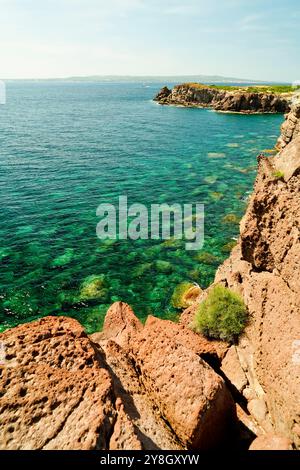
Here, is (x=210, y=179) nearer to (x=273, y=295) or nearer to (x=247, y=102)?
(x=273, y=295)

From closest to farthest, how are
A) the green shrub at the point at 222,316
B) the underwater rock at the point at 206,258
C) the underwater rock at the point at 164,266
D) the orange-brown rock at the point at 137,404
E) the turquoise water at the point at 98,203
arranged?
the orange-brown rock at the point at 137,404
the green shrub at the point at 222,316
the turquoise water at the point at 98,203
the underwater rock at the point at 164,266
the underwater rock at the point at 206,258

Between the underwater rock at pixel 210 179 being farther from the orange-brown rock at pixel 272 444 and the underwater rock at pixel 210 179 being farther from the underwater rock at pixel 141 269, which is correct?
the orange-brown rock at pixel 272 444

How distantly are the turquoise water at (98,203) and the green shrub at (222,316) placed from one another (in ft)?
22.9

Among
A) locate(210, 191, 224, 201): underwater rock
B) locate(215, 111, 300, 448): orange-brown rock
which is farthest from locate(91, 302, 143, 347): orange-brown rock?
locate(210, 191, 224, 201): underwater rock

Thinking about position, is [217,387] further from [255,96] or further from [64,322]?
[255,96]

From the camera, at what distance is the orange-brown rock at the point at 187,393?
7965mm

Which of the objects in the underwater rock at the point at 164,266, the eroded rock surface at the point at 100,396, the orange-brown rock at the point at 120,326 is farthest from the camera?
the underwater rock at the point at 164,266

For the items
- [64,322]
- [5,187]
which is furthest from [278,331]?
[5,187]

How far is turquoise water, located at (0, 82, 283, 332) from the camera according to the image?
23.1 m

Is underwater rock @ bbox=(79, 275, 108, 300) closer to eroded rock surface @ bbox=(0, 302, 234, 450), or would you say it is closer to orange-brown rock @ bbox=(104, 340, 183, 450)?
orange-brown rock @ bbox=(104, 340, 183, 450)

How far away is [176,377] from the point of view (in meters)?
8.83

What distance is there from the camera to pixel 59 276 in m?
24.9

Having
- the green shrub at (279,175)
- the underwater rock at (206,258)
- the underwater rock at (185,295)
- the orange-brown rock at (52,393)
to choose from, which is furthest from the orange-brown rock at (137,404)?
the underwater rock at (206,258)

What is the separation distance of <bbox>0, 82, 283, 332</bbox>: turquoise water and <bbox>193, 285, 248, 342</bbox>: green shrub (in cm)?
698
